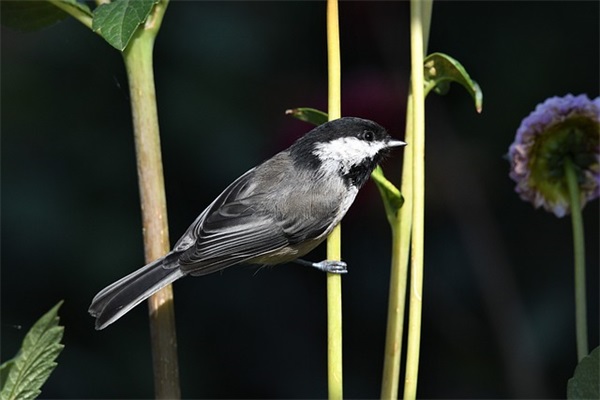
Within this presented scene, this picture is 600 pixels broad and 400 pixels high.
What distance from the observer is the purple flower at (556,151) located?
91cm

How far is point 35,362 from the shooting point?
723 millimetres

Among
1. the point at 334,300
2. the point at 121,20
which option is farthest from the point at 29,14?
the point at 334,300

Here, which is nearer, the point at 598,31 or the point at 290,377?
the point at 598,31

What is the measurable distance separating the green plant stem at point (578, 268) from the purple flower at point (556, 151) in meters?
0.03

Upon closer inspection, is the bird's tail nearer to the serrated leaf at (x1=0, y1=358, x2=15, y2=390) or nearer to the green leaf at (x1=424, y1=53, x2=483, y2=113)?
the serrated leaf at (x1=0, y1=358, x2=15, y2=390)

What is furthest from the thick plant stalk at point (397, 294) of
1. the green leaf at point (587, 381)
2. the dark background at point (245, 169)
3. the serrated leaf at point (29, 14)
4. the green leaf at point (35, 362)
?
Result: the dark background at point (245, 169)

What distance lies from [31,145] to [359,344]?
2.66 ft

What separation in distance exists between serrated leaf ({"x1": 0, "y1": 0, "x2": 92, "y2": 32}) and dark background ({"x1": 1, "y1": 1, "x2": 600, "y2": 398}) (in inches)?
35.1

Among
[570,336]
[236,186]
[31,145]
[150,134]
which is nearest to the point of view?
[150,134]

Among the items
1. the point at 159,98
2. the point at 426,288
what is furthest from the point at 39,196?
the point at 426,288

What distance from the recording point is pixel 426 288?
1937mm

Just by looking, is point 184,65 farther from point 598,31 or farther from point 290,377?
point 598,31

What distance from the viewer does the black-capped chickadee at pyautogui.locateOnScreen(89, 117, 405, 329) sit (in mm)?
1287

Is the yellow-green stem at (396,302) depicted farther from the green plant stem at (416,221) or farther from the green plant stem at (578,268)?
the green plant stem at (578,268)
